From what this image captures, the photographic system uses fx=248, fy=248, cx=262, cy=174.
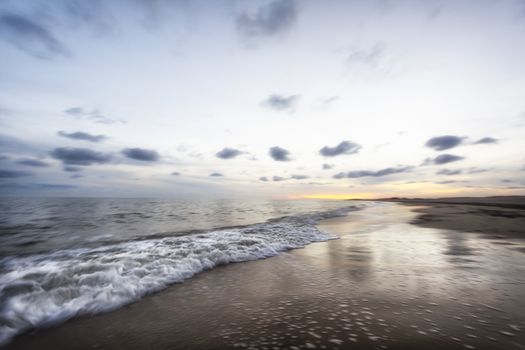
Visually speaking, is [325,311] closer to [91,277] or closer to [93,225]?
[91,277]

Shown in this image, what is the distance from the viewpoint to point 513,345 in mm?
3225

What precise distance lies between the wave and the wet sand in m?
0.46

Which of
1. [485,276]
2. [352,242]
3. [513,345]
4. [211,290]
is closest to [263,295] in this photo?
[211,290]

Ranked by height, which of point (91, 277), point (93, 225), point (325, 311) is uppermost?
point (325, 311)

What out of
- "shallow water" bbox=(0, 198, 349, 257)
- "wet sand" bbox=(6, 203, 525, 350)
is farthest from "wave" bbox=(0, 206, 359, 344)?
"shallow water" bbox=(0, 198, 349, 257)

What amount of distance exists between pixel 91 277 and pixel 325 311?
18.5 feet

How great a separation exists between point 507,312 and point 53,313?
7869 millimetres

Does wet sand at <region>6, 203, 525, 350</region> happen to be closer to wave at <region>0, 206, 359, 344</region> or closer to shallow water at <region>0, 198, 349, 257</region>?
wave at <region>0, 206, 359, 344</region>

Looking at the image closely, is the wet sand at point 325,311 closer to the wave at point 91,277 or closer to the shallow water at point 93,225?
the wave at point 91,277

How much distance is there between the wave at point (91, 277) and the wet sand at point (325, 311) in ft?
1.51

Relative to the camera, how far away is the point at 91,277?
6.13 meters

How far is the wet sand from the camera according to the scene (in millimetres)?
3441

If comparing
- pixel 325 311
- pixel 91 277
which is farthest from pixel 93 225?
pixel 325 311

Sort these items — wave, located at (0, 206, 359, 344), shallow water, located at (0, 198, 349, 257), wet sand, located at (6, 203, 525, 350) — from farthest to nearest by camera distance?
shallow water, located at (0, 198, 349, 257) < wave, located at (0, 206, 359, 344) < wet sand, located at (6, 203, 525, 350)
